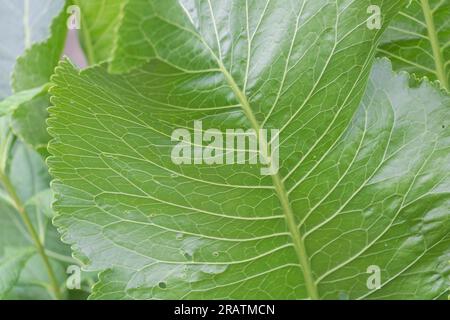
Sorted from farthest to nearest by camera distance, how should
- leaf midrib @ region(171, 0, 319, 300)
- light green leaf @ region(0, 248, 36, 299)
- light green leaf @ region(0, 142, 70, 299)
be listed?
light green leaf @ region(0, 142, 70, 299) < light green leaf @ region(0, 248, 36, 299) < leaf midrib @ region(171, 0, 319, 300)

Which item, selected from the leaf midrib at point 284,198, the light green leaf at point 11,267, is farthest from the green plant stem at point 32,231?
the leaf midrib at point 284,198

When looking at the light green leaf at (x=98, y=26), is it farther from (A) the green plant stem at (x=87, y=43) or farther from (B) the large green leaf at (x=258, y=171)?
(B) the large green leaf at (x=258, y=171)

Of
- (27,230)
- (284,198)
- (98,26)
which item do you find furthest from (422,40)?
(27,230)

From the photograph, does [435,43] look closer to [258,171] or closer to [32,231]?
[258,171]

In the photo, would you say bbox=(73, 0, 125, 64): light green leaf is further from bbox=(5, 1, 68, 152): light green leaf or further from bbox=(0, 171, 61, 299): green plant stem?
bbox=(0, 171, 61, 299): green plant stem

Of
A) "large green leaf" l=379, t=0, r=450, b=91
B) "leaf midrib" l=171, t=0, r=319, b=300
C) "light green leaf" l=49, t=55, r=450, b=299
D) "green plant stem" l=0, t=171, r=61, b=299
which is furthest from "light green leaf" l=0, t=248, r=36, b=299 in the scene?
"large green leaf" l=379, t=0, r=450, b=91

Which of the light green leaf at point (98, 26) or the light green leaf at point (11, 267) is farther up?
the light green leaf at point (98, 26)
